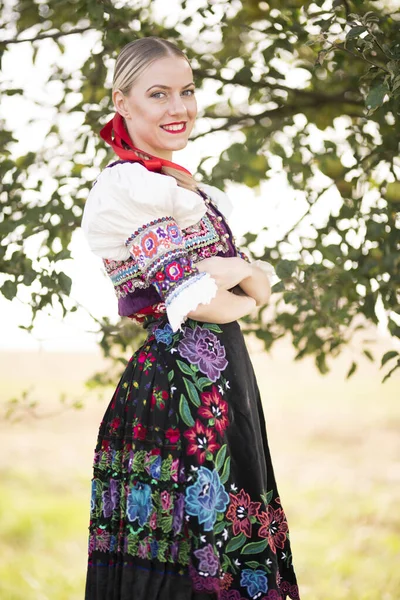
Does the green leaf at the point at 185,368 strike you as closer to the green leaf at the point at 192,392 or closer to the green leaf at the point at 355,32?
the green leaf at the point at 192,392

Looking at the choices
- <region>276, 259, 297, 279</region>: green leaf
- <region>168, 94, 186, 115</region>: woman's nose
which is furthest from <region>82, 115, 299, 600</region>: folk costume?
<region>276, 259, 297, 279</region>: green leaf

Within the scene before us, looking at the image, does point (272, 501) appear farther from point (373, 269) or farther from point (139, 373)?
point (373, 269)

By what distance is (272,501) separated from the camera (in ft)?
6.45

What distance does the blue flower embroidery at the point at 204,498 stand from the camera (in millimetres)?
1674

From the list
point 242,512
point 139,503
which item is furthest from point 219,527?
point 139,503

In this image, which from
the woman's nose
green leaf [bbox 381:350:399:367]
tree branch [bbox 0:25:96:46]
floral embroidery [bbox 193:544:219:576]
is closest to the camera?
floral embroidery [bbox 193:544:219:576]

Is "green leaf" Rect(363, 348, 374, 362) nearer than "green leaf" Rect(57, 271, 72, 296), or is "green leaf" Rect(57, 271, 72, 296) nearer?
"green leaf" Rect(57, 271, 72, 296)

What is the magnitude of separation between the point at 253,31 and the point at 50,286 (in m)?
1.36

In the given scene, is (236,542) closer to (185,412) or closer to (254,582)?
(254,582)

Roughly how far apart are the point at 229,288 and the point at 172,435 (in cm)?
36

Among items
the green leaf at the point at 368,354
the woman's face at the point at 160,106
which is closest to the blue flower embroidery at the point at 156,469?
the woman's face at the point at 160,106

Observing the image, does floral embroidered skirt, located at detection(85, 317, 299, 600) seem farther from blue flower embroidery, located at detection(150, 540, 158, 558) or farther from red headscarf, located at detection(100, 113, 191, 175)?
red headscarf, located at detection(100, 113, 191, 175)

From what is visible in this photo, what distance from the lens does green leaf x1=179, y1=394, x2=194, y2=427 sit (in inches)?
67.7

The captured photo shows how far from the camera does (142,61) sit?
185 centimetres
